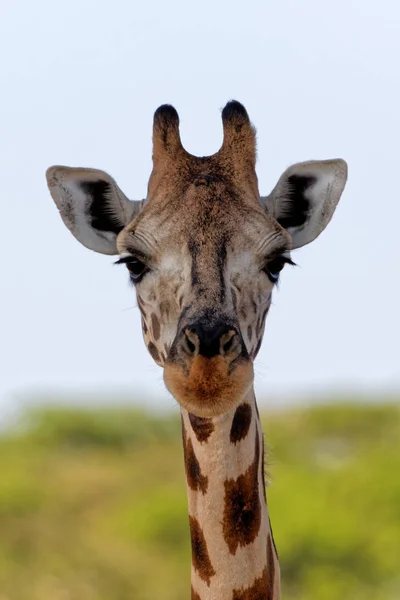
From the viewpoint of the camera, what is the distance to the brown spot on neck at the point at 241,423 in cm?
783

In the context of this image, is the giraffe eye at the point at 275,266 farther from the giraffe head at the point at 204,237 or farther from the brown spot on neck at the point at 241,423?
the brown spot on neck at the point at 241,423

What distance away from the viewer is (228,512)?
7.75 meters

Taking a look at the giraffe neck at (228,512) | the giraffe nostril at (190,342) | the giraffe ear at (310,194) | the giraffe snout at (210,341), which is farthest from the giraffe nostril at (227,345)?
the giraffe ear at (310,194)

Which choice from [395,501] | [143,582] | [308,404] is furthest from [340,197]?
[308,404]

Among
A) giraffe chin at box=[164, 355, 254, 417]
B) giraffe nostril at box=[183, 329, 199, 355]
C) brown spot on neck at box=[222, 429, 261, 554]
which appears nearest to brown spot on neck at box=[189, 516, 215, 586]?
brown spot on neck at box=[222, 429, 261, 554]

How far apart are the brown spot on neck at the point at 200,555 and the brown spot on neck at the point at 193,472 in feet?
0.70

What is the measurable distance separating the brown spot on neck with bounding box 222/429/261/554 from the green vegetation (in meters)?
17.7

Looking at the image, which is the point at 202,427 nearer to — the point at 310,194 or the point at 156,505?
the point at 310,194

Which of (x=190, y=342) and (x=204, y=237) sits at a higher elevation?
(x=204, y=237)

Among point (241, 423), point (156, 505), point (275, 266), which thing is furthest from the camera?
point (156, 505)

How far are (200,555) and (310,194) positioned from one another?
8.97 feet

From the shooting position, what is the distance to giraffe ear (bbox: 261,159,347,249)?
885 centimetres

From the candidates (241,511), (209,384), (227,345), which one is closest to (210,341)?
(227,345)

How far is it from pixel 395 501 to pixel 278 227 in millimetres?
29176
